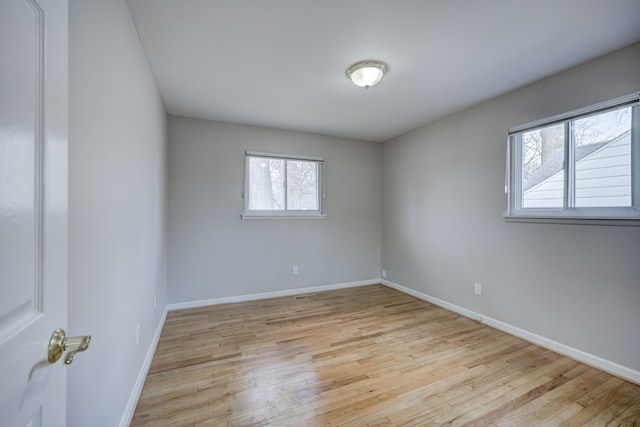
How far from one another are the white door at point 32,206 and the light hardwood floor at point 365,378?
1.33 m

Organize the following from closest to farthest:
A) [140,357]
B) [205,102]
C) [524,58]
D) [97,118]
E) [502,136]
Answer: [97,118] < [140,357] < [524,58] < [502,136] < [205,102]

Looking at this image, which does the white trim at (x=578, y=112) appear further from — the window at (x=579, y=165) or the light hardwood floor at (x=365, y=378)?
the light hardwood floor at (x=365, y=378)

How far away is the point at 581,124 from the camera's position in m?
2.24

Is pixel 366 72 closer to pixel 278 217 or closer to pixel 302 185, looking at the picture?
pixel 302 185

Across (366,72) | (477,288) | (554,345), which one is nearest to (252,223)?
(366,72)

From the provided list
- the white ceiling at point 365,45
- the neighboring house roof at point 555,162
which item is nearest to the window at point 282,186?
the white ceiling at point 365,45

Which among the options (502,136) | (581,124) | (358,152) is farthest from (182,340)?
(581,124)

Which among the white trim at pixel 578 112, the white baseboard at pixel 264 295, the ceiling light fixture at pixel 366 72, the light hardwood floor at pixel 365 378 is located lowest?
the light hardwood floor at pixel 365 378

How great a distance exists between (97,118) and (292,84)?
180 cm

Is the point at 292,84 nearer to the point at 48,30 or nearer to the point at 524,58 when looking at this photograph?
the point at 524,58

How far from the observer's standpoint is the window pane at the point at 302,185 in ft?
13.0

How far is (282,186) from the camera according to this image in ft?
12.9

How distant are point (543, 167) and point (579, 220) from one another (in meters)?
0.60

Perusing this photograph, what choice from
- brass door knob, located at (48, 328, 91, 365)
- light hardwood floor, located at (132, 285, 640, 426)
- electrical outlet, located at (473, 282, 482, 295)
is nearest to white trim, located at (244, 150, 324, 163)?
light hardwood floor, located at (132, 285, 640, 426)
